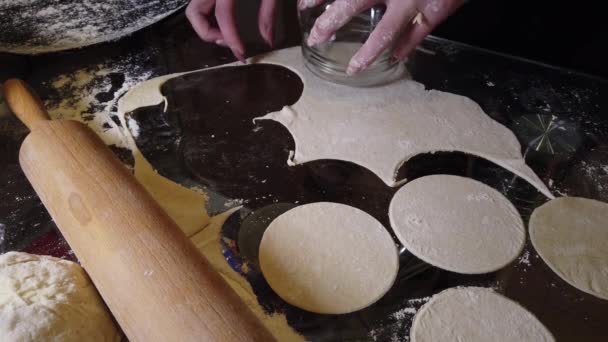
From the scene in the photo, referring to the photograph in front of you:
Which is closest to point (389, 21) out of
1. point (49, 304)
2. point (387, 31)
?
point (387, 31)

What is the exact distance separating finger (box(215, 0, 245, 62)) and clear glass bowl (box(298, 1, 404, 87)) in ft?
0.79

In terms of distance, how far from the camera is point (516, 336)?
998mm

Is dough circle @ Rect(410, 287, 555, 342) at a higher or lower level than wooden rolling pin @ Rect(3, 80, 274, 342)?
lower

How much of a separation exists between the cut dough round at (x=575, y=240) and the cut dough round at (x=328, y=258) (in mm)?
405

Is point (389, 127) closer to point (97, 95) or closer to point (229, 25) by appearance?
point (229, 25)

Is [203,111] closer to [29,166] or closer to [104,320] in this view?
[29,166]

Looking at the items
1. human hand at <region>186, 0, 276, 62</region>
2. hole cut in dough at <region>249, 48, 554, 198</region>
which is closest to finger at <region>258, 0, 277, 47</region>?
human hand at <region>186, 0, 276, 62</region>

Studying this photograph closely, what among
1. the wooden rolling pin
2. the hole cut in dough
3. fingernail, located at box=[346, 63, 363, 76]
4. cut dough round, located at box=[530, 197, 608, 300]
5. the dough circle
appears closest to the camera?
the wooden rolling pin

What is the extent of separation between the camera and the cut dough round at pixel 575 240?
3.66ft

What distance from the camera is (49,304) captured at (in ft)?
2.74

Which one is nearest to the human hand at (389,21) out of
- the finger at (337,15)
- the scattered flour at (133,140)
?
the finger at (337,15)

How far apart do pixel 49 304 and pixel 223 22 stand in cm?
115

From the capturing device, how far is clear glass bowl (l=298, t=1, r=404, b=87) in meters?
1.63

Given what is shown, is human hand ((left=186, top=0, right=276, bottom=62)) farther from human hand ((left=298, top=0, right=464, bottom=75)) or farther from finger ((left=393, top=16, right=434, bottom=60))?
finger ((left=393, top=16, right=434, bottom=60))
